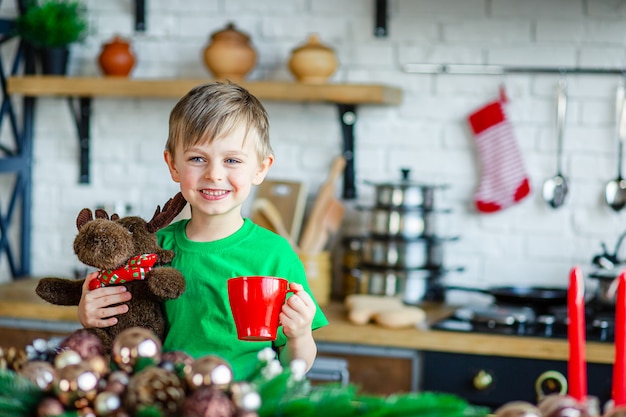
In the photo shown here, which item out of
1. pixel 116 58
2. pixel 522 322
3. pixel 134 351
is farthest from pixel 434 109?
pixel 134 351

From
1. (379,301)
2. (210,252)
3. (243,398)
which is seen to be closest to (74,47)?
(379,301)

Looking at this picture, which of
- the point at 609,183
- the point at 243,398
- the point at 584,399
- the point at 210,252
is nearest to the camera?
the point at 243,398

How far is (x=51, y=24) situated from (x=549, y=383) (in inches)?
77.0

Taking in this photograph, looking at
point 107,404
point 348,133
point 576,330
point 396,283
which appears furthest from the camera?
point 348,133

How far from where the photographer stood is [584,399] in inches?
37.4

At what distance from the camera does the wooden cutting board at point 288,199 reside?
118 inches

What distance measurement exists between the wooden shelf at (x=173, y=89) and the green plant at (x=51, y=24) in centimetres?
14

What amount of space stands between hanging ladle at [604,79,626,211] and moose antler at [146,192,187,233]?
5.97ft

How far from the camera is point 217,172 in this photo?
140 centimetres

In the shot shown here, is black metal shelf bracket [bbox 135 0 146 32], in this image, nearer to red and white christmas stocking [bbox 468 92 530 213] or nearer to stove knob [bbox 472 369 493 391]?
red and white christmas stocking [bbox 468 92 530 213]

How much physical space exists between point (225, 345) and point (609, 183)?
6.02ft

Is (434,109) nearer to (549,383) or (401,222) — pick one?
(401,222)

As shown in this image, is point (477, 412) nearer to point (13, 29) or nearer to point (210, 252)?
point (210, 252)

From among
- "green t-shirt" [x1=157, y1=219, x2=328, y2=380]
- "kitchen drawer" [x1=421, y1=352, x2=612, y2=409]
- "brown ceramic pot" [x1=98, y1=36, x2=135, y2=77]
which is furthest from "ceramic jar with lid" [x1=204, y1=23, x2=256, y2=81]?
"green t-shirt" [x1=157, y1=219, x2=328, y2=380]
